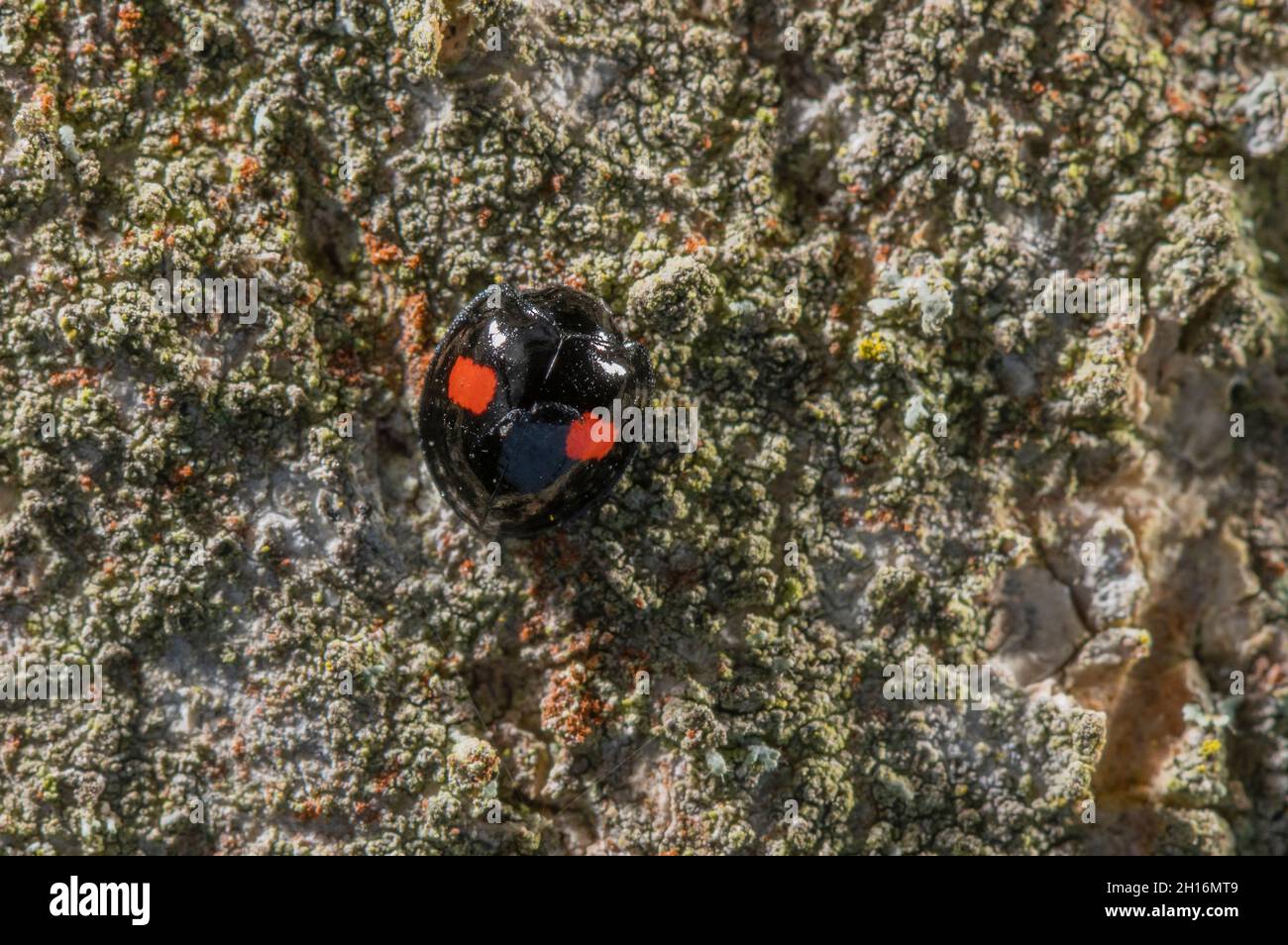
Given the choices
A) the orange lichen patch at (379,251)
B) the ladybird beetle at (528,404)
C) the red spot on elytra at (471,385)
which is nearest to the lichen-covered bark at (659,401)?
the orange lichen patch at (379,251)

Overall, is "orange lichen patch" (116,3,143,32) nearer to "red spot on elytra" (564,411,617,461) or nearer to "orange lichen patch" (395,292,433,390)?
"orange lichen patch" (395,292,433,390)

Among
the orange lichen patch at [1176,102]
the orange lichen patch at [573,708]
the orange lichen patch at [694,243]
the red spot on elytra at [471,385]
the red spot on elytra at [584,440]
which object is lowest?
the orange lichen patch at [573,708]

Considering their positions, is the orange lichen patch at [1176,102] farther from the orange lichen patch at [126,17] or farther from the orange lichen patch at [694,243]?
the orange lichen patch at [126,17]

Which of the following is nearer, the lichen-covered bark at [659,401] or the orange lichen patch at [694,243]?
the lichen-covered bark at [659,401]

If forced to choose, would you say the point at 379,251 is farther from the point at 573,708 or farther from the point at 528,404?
the point at 573,708

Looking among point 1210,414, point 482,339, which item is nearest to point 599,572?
point 482,339

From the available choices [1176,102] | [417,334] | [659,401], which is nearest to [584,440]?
[659,401]

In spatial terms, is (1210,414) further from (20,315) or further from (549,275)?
(20,315)

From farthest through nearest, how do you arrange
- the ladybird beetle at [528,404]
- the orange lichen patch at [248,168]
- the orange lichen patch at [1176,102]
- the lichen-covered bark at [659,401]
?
the orange lichen patch at [1176,102] < the orange lichen patch at [248,168] < the lichen-covered bark at [659,401] < the ladybird beetle at [528,404]
